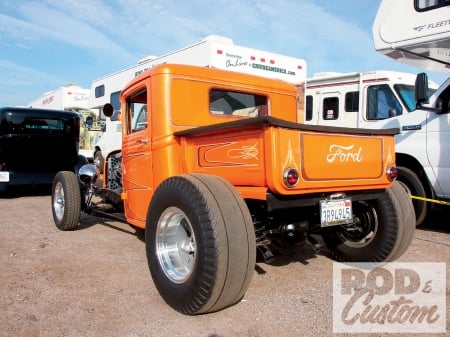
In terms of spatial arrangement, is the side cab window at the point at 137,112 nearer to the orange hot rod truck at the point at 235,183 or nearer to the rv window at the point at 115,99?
the orange hot rod truck at the point at 235,183

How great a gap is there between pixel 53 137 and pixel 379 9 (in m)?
6.61

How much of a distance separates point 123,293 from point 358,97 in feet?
21.5

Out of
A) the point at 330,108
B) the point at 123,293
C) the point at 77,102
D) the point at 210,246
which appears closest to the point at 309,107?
the point at 330,108

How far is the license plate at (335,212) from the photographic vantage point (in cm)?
300

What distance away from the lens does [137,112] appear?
4469mm

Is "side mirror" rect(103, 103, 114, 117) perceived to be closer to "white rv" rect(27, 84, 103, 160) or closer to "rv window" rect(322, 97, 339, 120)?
"rv window" rect(322, 97, 339, 120)

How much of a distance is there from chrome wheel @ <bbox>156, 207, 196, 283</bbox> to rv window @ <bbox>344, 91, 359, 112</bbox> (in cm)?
608

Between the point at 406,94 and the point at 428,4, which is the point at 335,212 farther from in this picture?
the point at 406,94

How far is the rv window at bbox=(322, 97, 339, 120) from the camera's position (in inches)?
335

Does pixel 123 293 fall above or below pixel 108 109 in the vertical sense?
below

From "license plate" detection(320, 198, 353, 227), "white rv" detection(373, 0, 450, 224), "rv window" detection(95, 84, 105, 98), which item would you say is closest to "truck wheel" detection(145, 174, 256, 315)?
Answer: "license plate" detection(320, 198, 353, 227)

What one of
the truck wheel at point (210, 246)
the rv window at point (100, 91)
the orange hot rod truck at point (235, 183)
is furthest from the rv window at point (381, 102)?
the rv window at point (100, 91)

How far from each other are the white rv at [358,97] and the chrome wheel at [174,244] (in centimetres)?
513

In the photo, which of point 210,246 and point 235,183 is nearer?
point 210,246
